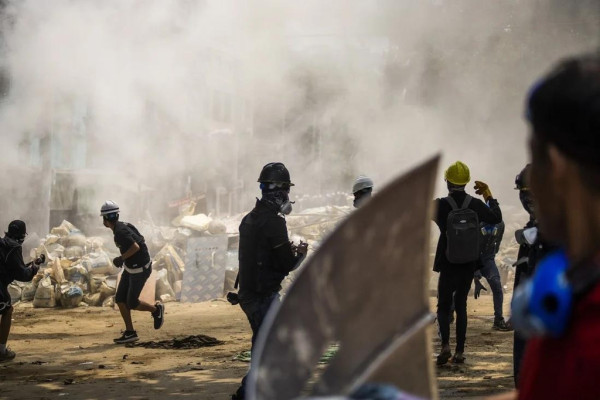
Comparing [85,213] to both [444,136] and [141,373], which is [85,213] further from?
[444,136]

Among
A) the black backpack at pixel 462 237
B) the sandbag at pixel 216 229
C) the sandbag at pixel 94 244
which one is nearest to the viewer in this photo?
the black backpack at pixel 462 237

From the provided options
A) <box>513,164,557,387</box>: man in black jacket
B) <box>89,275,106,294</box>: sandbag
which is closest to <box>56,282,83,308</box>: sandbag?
<box>89,275,106,294</box>: sandbag

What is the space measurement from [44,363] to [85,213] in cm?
979

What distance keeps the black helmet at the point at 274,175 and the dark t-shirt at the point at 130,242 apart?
3.84 meters

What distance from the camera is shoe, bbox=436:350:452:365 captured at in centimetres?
707

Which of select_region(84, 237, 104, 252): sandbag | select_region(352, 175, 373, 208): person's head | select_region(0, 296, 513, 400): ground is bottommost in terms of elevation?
select_region(0, 296, 513, 400): ground

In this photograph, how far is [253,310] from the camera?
5746 millimetres

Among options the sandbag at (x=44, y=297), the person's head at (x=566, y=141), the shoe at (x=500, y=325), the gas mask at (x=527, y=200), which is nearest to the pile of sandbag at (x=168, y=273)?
the sandbag at (x=44, y=297)

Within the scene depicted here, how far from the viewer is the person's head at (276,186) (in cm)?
588

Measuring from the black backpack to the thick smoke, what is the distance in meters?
12.5

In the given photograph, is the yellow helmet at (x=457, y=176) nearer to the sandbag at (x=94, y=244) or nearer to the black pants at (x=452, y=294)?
the black pants at (x=452, y=294)

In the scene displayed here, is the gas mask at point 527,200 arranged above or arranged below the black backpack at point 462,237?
above

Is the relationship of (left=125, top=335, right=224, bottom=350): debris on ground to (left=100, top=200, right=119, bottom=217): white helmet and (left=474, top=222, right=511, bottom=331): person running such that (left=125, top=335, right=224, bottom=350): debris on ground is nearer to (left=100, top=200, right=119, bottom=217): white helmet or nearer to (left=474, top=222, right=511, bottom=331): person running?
(left=100, top=200, right=119, bottom=217): white helmet

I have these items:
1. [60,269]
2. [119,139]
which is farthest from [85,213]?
[60,269]
